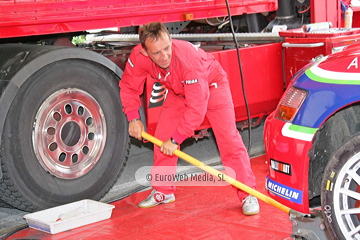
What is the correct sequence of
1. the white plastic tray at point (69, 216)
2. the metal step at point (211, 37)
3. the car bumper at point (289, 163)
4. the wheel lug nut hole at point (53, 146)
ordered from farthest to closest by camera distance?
the metal step at point (211, 37) < the wheel lug nut hole at point (53, 146) < the white plastic tray at point (69, 216) < the car bumper at point (289, 163)

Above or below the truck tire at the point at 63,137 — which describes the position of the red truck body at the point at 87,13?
above

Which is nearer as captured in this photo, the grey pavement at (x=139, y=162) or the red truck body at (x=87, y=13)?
the red truck body at (x=87, y=13)

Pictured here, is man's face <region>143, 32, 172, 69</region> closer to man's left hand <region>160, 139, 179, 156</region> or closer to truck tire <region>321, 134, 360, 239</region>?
man's left hand <region>160, 139, 179, 156</region>

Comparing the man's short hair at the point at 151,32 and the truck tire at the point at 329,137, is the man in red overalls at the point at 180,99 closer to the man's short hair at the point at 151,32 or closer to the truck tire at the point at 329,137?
the man's short hair at the point at 151,32

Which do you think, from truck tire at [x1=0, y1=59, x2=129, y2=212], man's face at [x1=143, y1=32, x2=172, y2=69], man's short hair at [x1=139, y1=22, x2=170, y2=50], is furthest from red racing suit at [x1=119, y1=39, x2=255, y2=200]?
truck tire at [x1=0, y1=59, x2=129, y2=212]

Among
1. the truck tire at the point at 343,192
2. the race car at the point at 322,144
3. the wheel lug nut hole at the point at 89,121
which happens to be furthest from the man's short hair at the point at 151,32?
the truck tire at the point at 343,192

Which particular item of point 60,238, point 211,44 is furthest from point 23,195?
point 211,44

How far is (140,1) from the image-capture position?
4.96 m

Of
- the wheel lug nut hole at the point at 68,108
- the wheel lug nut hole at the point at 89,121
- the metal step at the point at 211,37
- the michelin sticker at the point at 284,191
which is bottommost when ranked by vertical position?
the michelin sticker at the point at 284,191

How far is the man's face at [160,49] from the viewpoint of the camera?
375 cm

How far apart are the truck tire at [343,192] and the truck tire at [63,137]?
2169 mm

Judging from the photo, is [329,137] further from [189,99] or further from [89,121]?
[89,121]

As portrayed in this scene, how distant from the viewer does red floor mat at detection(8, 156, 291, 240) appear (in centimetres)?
381

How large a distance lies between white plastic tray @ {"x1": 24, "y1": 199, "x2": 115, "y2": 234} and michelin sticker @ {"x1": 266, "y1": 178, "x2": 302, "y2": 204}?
1.39 meters
